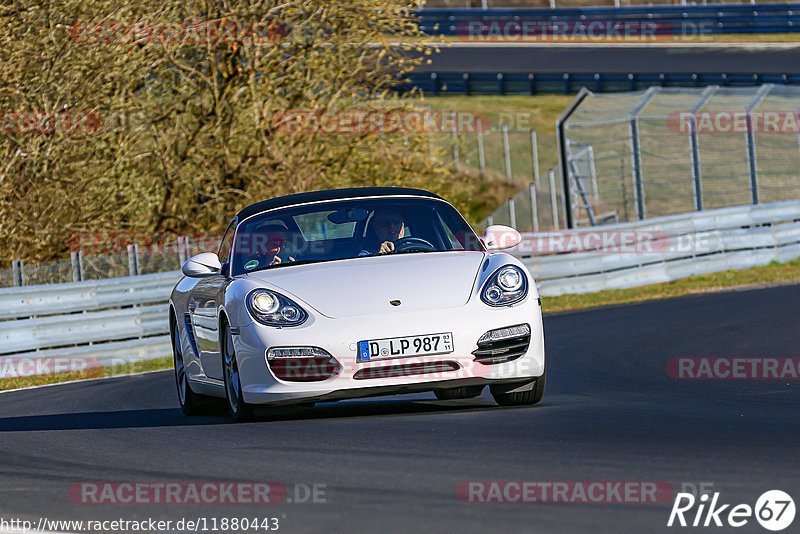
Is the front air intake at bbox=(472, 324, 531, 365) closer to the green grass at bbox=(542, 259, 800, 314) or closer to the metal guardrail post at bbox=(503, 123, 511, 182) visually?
the green grass at bbox=(542, 259, 800, 314)

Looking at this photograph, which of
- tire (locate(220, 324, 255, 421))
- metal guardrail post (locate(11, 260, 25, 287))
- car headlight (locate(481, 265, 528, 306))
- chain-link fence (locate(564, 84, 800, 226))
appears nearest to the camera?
car headlight (locate(481, 265, 528, 306))

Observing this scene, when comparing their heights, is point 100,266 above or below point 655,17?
below

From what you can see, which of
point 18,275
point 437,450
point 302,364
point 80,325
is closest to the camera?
point 437,450

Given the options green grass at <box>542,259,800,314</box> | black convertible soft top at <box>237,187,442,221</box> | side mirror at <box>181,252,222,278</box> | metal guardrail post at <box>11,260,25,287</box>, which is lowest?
green grass at <box>542,259,800,314</box>

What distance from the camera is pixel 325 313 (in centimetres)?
753

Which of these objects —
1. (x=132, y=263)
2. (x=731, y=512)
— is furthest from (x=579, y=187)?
(x=731, y=512)

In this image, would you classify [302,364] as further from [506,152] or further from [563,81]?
[563,81]

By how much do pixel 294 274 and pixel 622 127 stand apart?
19048 mm

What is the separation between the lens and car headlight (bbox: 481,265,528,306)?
7.70 meters

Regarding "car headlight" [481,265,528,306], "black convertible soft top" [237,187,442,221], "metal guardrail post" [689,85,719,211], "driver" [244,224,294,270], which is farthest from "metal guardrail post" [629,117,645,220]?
"car headlight" [481,265,528,306]

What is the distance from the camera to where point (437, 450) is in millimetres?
6277

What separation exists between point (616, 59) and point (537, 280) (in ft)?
82.3

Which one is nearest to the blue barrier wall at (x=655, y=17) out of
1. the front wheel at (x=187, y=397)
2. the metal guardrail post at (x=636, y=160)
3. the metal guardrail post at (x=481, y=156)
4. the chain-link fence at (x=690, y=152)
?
the metal guardrail post at (x=481, y=156)

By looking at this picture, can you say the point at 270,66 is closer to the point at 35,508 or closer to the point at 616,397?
the point at 616,397
